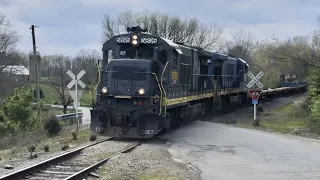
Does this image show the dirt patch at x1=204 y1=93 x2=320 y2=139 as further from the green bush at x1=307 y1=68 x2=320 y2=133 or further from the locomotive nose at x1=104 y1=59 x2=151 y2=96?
the locomotive nose at x1=104 y1=59 x2=151 y2=96

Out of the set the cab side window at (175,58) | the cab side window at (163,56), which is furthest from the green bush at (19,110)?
the cab side window at (163,56)

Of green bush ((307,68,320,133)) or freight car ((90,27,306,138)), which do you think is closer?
freight car ((90,27,306,138))

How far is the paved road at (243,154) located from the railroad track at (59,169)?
2.56m

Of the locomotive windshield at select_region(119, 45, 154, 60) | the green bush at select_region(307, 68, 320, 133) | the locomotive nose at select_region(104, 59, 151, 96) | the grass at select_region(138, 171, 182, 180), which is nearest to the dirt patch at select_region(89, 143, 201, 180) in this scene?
the grass at select_region(138, 171, 182, 180)

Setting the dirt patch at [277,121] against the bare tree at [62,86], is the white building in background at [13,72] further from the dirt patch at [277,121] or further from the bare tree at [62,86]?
the dirt patch at [277,121]

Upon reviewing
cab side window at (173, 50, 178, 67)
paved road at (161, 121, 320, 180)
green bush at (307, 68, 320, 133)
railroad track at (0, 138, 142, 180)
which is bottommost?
paved road at (161, 121, 320, 180)

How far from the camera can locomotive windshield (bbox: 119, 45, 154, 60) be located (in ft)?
47.1

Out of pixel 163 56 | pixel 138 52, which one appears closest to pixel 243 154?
pixel 163 56

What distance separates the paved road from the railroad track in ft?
8.39

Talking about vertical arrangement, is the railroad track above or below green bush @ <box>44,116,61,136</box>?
above

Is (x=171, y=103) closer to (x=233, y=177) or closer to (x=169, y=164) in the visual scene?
(x=169, y=164)

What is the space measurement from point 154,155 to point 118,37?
16.9 ft

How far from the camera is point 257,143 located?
13.9 m

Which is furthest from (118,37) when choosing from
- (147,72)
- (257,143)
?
(257,143)
